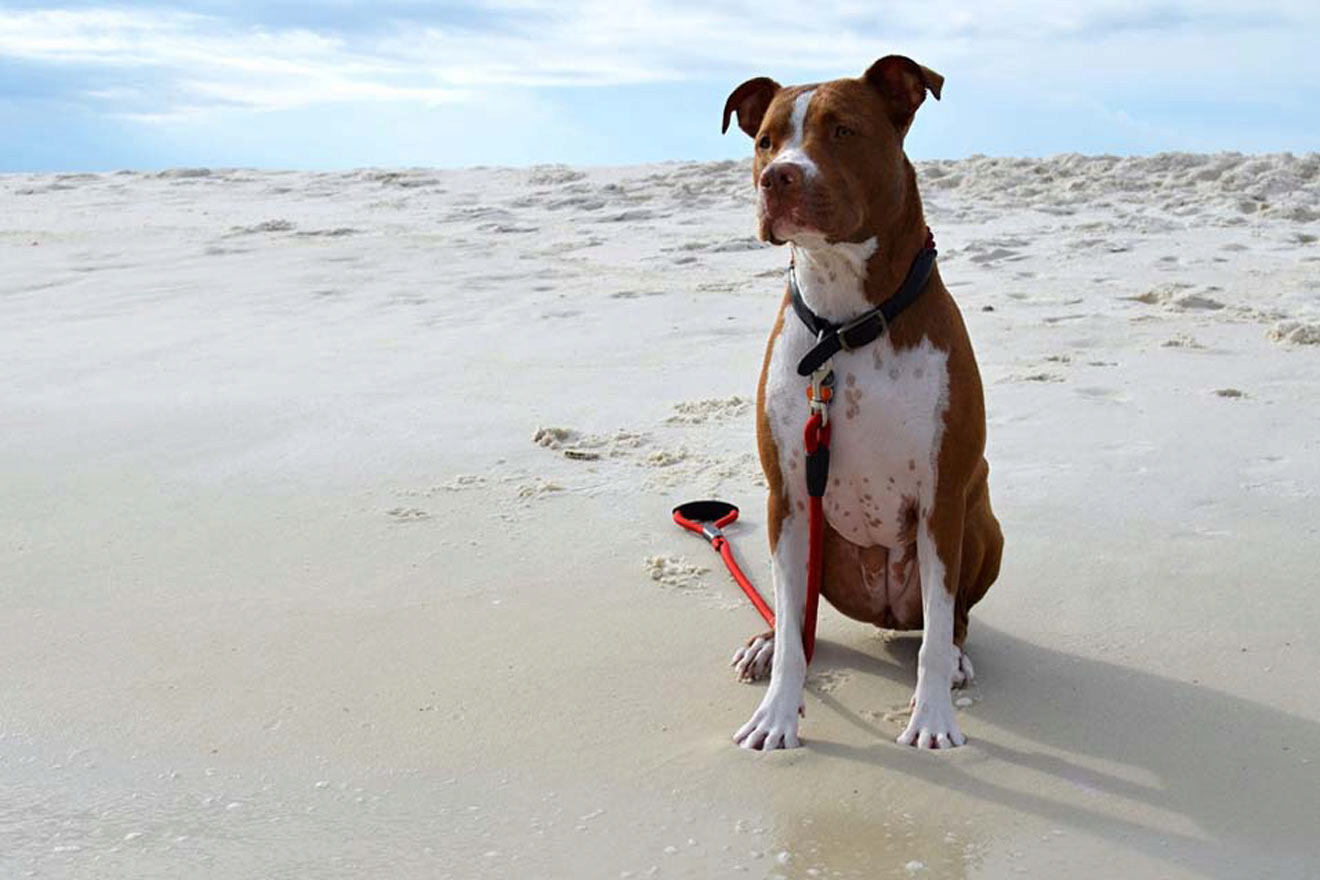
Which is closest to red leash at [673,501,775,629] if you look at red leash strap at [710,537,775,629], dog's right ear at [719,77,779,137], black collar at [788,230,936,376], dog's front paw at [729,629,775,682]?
red leash strap at [710,537,775,629]

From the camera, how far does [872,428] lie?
3129 millimetres

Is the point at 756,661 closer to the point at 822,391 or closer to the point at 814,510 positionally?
the point at 814,510

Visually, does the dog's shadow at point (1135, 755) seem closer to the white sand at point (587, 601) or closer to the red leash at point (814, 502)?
the white sand at point (587, 601)

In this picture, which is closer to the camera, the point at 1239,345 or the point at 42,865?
the point at 42,865

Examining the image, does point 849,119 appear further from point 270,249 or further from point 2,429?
point 270,249

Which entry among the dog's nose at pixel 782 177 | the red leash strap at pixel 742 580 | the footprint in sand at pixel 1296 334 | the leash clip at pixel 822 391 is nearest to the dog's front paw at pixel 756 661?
the red leash strap at pixel 742 580

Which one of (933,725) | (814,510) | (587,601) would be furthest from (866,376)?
(587,601)

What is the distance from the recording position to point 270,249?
11.1 metres

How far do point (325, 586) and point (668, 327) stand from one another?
373 centimetres

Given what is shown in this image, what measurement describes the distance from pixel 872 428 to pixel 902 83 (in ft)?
2.51

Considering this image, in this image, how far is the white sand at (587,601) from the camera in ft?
9.13

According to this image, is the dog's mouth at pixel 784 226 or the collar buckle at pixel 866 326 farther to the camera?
the collar buckle at pixel 866 326

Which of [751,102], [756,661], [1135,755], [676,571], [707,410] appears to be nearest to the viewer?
[1135,755]

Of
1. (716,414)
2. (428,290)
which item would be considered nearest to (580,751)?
(716,414)
